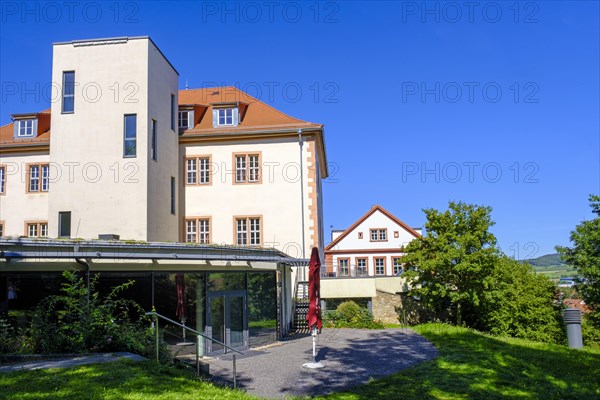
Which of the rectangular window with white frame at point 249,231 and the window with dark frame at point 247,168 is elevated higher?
the window with dark frame at point 247,168

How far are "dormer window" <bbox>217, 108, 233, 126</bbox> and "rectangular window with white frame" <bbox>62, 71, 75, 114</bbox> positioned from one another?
26.2 feet

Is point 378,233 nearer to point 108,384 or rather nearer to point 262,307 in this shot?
point 262,307

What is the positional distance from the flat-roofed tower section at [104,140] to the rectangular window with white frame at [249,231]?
16.5 ft

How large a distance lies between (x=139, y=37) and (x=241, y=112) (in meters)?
7.67

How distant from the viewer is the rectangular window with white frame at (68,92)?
83.3ft

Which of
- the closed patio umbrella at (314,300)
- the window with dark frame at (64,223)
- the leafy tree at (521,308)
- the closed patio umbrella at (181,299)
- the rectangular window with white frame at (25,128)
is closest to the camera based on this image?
the closed patio umbrella at (314,300)

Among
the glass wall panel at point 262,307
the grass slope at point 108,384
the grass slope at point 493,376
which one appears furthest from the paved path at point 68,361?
the glass wall panel at point 262,307

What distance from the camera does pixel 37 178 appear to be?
30.2 metres

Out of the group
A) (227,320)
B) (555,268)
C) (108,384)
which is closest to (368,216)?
(555,268)

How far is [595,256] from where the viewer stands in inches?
1249

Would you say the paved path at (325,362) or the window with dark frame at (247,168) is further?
the window with dark frame at (247,168)

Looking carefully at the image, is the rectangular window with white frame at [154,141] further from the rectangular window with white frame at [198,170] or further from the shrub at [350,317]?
the shrub at [350,317]

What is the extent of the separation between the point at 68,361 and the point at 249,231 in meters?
18.0

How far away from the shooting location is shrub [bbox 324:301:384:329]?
2735 cm
